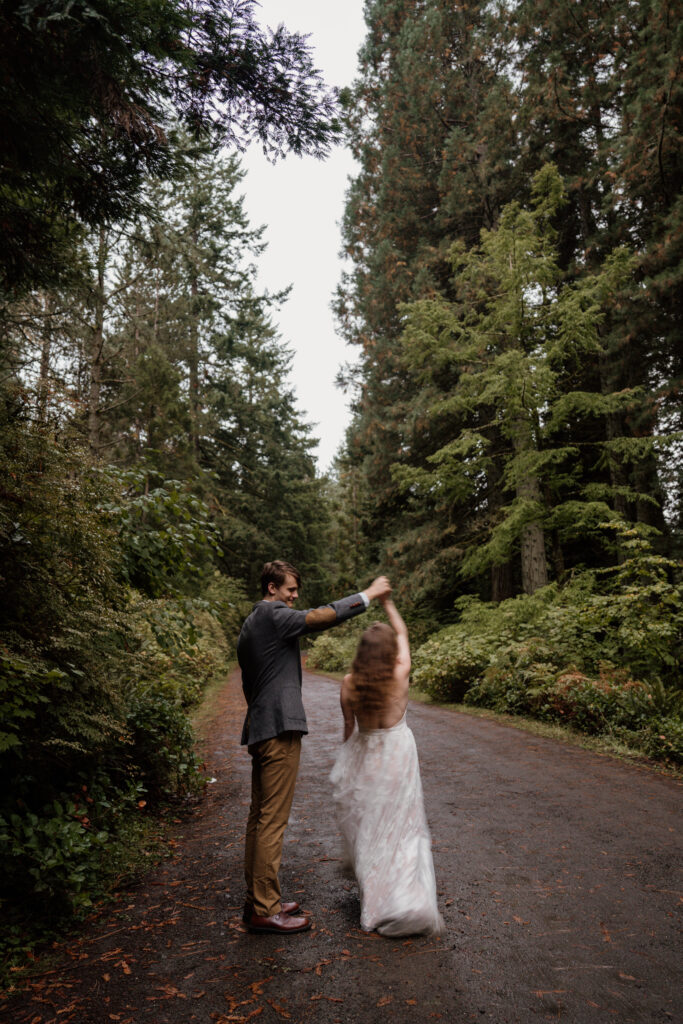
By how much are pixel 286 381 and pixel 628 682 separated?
103ft

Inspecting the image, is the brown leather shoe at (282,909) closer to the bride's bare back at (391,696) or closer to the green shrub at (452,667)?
the bride's bare back at (391,696)

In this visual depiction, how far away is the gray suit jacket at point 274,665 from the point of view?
136 inches

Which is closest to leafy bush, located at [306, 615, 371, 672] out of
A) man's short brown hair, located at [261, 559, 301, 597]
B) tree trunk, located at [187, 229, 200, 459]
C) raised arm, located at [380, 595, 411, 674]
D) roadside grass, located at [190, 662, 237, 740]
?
roadside grass, located at [190, 662, 237, 740]

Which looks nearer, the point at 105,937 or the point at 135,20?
the point at 105,937

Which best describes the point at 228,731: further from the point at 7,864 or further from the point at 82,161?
the point at 82,161

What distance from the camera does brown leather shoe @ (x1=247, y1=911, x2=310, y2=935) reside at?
322 centimetres

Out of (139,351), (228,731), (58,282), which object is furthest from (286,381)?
(58,282)

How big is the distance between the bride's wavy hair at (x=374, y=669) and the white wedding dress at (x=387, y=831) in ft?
0.65

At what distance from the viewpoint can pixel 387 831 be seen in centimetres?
331

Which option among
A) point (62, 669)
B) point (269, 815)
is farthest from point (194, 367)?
point (269, 815)

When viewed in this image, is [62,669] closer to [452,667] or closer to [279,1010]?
[279,1010]

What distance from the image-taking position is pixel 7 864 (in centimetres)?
325

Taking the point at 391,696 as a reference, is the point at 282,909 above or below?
below

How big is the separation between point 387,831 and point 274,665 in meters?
1.11
